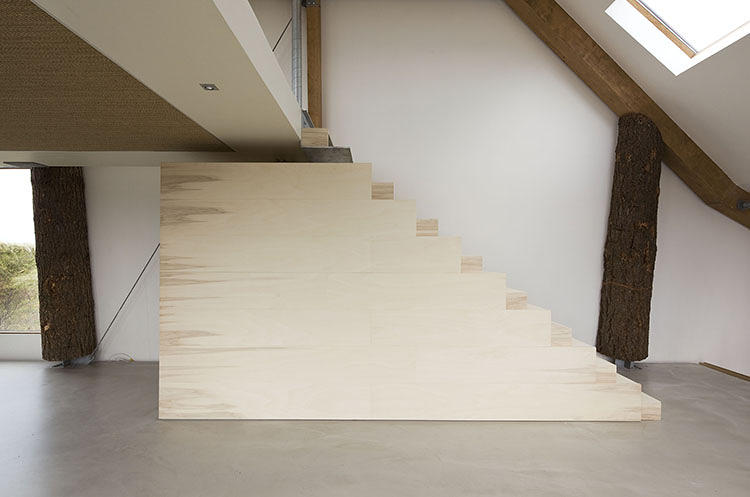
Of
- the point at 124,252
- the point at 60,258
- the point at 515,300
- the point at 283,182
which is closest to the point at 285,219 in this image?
the point at 283,182

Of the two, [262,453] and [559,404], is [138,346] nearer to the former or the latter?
[262,453]

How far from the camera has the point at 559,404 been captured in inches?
101

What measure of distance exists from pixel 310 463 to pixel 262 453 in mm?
258

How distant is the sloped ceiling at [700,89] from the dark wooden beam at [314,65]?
1806 mm

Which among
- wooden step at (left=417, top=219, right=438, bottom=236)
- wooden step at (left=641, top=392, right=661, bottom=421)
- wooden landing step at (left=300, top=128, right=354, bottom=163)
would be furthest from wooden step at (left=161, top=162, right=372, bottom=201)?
wooden step at (left=641, top=392, right=661, bottom=421)

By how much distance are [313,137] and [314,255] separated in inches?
26.6

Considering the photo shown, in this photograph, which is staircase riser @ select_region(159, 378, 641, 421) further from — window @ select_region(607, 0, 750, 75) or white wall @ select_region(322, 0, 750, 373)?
window @ select_region(607, 0, 750, 75)

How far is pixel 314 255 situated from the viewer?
2.57 metres

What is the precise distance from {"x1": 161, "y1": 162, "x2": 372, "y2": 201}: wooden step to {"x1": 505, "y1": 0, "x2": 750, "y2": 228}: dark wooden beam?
201cm

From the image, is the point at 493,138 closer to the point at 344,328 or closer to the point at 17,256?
the point at 344,328

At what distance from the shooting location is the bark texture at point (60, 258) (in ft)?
11.7

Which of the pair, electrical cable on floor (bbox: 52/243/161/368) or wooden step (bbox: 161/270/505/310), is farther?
electrical cable on floor (bbox: 52/243/161/368)

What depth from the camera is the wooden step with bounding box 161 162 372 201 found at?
2.57m

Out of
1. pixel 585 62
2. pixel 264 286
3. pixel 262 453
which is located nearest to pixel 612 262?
pixel 585 62
